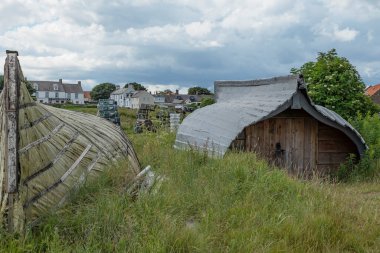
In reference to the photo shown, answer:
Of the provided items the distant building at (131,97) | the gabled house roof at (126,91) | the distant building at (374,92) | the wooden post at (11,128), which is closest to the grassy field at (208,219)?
the wooden post at (11,128)

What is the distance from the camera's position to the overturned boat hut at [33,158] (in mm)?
4758

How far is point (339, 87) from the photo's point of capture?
18250 millimetres

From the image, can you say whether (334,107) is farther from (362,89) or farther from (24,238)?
(24,238)

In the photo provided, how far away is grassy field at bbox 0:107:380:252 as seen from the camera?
14.7 ft

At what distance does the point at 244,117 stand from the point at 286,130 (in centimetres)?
201

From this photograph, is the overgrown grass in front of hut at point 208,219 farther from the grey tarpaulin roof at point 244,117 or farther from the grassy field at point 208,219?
the grey tarpaulin roof at point 244,117

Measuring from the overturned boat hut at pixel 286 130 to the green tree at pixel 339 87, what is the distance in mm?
6013

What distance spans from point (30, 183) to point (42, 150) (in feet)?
1.80

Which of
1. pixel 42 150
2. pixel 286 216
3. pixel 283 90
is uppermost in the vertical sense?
pixel 283 90

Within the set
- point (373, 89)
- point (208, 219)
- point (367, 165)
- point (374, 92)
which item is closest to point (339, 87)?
point (367, 165)

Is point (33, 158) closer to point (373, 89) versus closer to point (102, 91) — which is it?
point (373, 89)

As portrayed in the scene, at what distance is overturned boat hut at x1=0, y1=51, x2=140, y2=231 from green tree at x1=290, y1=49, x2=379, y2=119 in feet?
46.1

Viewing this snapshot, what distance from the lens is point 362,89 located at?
19.2 meters

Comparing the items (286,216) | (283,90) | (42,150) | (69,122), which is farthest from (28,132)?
(283,90)
